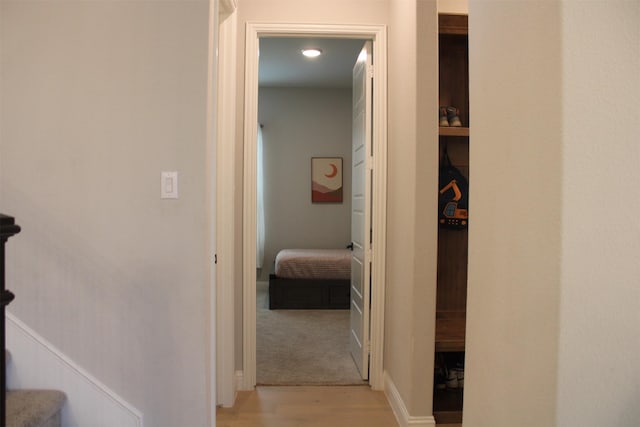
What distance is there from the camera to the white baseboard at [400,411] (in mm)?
2248

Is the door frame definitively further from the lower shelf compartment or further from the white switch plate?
the white switch plate

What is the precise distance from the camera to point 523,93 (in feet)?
3.19

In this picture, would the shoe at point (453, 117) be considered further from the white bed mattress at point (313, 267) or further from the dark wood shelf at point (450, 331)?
the white bed mattress at point (313, 267)

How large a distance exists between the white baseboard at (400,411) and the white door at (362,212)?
28cm

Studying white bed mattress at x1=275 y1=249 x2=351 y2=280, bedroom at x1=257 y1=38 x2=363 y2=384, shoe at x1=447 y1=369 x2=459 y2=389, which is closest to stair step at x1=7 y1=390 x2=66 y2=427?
shoe at x1=447 y1=369 x2=459 y2=389

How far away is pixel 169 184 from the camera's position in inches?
69.7

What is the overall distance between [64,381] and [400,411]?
1.69 metres

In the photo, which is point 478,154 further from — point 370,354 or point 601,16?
point 370,354

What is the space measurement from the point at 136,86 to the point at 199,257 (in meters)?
0.75

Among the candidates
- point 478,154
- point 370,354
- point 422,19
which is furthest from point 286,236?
point 478,154

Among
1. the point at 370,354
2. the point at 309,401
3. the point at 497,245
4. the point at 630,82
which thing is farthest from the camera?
the point at 370,354

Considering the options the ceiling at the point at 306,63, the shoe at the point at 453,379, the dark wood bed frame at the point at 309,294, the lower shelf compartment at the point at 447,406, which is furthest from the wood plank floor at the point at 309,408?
the ceiling at the point at 306,63

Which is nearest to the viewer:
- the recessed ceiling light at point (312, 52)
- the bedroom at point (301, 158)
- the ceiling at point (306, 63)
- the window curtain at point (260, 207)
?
the ceiling at point (306, 63)

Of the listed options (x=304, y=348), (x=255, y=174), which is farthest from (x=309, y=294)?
(x=255, y=174)
